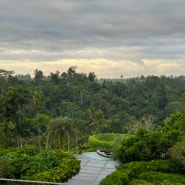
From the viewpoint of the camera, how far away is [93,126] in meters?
50.8

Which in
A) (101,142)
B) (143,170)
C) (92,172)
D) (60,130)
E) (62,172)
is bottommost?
(101,142)

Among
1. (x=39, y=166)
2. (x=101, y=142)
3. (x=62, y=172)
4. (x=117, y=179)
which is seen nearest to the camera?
(x=117, y=179)

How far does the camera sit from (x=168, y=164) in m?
19.0

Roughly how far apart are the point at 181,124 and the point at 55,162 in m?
9.39

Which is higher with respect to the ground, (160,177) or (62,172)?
(62,172)

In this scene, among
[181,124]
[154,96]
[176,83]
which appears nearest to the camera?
[181,124]

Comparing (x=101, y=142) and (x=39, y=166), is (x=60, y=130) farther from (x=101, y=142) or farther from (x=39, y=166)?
(x=39, y=166)

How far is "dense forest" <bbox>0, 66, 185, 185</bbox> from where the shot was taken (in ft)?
59.3

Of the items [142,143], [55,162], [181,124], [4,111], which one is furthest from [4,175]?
[4,111]

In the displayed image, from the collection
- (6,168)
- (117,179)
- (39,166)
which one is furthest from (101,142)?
(117,179)

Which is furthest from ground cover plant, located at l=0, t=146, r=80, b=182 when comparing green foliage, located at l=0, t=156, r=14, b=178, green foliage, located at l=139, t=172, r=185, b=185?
green foliage, located at l=139, t=172, r=185, b=185

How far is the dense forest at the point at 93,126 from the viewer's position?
59.3 feet

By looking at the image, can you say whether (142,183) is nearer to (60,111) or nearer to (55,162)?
(55,162)

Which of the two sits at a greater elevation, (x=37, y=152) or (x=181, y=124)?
(x=181, y=124)
